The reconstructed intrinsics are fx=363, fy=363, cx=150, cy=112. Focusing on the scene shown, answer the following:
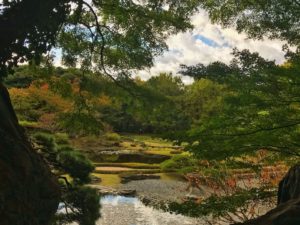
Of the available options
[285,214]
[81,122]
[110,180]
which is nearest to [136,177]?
[110,180]

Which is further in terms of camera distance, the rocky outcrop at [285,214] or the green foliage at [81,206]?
the green foliage at [81,206]

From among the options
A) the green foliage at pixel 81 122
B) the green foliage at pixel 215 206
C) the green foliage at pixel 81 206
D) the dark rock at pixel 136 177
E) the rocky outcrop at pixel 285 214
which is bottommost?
the dark rock at pixel 136 177

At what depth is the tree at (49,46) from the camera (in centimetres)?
475

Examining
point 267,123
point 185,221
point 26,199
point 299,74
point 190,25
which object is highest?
point 190,25

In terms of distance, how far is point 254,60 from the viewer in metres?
5.60

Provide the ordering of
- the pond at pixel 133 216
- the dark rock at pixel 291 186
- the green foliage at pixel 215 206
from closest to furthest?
the dark rock at pixel 291 186
the green foliage at pixel 215 206
the pond at pixel 133 216

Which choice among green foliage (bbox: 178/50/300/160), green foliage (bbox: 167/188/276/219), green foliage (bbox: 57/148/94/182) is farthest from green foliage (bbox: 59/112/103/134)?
green foliage (bbox: 178/50/300/160)

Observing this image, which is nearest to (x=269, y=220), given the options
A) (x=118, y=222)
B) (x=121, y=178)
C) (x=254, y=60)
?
(x=254, y=60)

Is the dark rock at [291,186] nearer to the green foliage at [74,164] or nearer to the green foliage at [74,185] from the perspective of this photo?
the green foliage at [74,185]

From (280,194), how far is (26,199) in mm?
3990

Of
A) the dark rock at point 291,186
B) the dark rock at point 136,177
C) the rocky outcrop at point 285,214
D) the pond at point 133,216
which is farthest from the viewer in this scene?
the dark rock at point 136,177

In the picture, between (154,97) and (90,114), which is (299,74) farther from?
(90,114)

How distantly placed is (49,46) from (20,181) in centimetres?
246

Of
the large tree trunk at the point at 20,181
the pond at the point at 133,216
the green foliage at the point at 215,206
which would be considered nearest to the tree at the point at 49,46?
the large tree trunk at the point at 20,181
